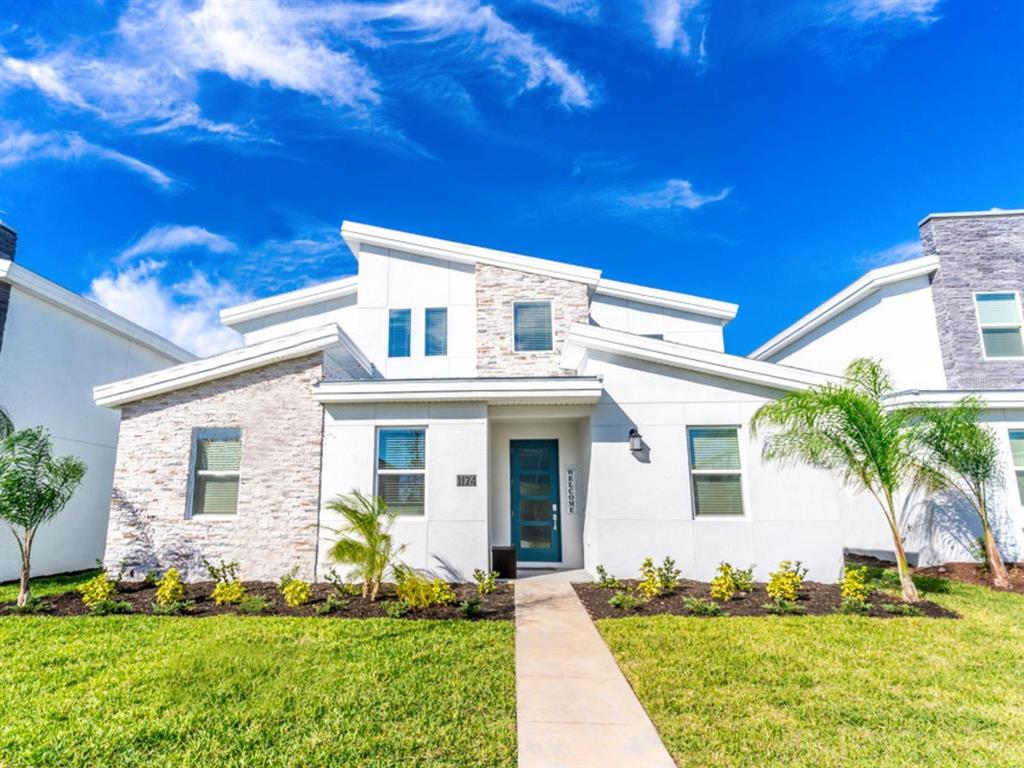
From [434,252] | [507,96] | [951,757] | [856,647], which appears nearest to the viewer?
[951,757]

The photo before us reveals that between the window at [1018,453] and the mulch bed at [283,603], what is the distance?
1072 cm

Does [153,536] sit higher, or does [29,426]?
[29,426]

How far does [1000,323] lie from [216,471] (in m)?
17.4

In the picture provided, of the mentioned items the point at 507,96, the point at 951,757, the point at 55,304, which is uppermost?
the point at 507,96

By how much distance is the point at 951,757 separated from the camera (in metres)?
3.66

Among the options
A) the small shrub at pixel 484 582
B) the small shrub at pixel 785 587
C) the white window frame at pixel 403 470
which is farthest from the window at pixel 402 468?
the small shrub at pixel 785 587

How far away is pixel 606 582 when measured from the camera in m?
8.68

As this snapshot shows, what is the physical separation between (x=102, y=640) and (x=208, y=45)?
11.0 m

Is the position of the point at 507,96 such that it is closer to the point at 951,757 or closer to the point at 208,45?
the point at 208,45

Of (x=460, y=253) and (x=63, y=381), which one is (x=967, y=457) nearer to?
(x=460, y=253)

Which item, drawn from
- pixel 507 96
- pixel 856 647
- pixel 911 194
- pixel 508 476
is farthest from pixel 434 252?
pixel 911 194

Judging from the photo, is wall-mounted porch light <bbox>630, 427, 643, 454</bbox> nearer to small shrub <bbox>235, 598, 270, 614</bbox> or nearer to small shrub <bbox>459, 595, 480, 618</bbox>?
small shrub <bbox>459, 595, 480, 618</bbox>

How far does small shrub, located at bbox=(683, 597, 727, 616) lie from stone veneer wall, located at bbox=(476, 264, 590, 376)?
20.3ft

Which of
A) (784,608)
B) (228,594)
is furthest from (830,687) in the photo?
(228,594)
